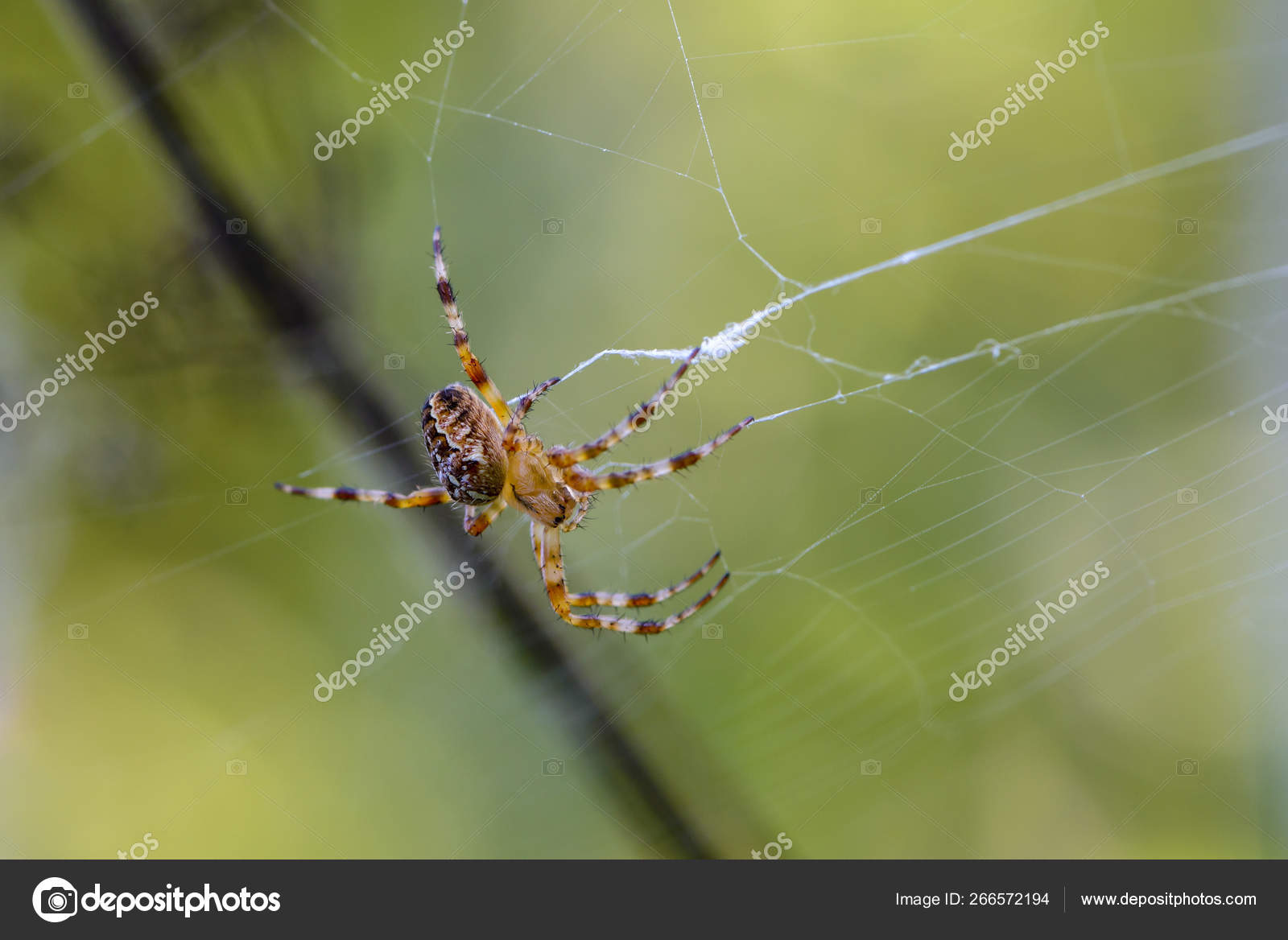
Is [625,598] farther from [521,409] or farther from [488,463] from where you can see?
[521,409]

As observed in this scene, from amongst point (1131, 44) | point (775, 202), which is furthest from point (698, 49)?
point (1131, 44)

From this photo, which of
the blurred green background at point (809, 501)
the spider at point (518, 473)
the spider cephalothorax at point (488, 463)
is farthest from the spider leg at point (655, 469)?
the blurred green background at point (809, 501)

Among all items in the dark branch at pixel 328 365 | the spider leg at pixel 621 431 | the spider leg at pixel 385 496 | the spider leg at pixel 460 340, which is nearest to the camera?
the dark branch at pixel 328 365

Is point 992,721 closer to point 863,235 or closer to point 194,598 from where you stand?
point 863,235

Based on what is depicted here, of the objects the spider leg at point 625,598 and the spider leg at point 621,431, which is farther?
the spider leg at point 625,598

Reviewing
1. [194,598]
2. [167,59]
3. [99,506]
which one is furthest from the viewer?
[194,598]

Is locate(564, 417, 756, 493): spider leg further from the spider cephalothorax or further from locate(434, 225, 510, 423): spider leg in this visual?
→ locate(434, 225, 510, 423): spider leg
